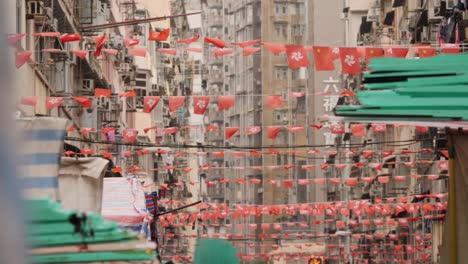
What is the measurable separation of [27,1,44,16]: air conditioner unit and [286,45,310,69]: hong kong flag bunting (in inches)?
340

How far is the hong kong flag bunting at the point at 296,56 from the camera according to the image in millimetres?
21078

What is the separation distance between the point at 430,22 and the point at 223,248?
1502 inches

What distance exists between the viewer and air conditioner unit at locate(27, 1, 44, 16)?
93.9ft

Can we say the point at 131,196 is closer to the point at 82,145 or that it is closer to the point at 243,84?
the point at 82,145

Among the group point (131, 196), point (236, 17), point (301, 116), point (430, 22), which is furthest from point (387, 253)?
point (236, 17)

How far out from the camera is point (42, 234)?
168 inches

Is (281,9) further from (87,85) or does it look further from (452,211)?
(452,211)

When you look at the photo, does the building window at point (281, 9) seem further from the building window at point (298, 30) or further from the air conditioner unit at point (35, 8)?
the air conditioner unit at point (35, 8)

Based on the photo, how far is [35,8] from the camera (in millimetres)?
28703

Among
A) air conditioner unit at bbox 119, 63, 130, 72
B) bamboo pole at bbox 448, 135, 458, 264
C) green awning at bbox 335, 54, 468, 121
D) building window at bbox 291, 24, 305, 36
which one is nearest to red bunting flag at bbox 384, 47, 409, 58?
bamboo pole at bbox 448, 135, 458, 264

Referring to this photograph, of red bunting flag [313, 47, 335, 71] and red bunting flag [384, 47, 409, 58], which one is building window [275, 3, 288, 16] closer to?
red bunting flag [384, 47, 409, 58]

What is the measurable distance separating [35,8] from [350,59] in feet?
31.1

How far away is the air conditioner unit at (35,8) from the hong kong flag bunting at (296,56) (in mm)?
8626

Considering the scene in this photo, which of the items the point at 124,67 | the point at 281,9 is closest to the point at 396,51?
the point at 124,67
